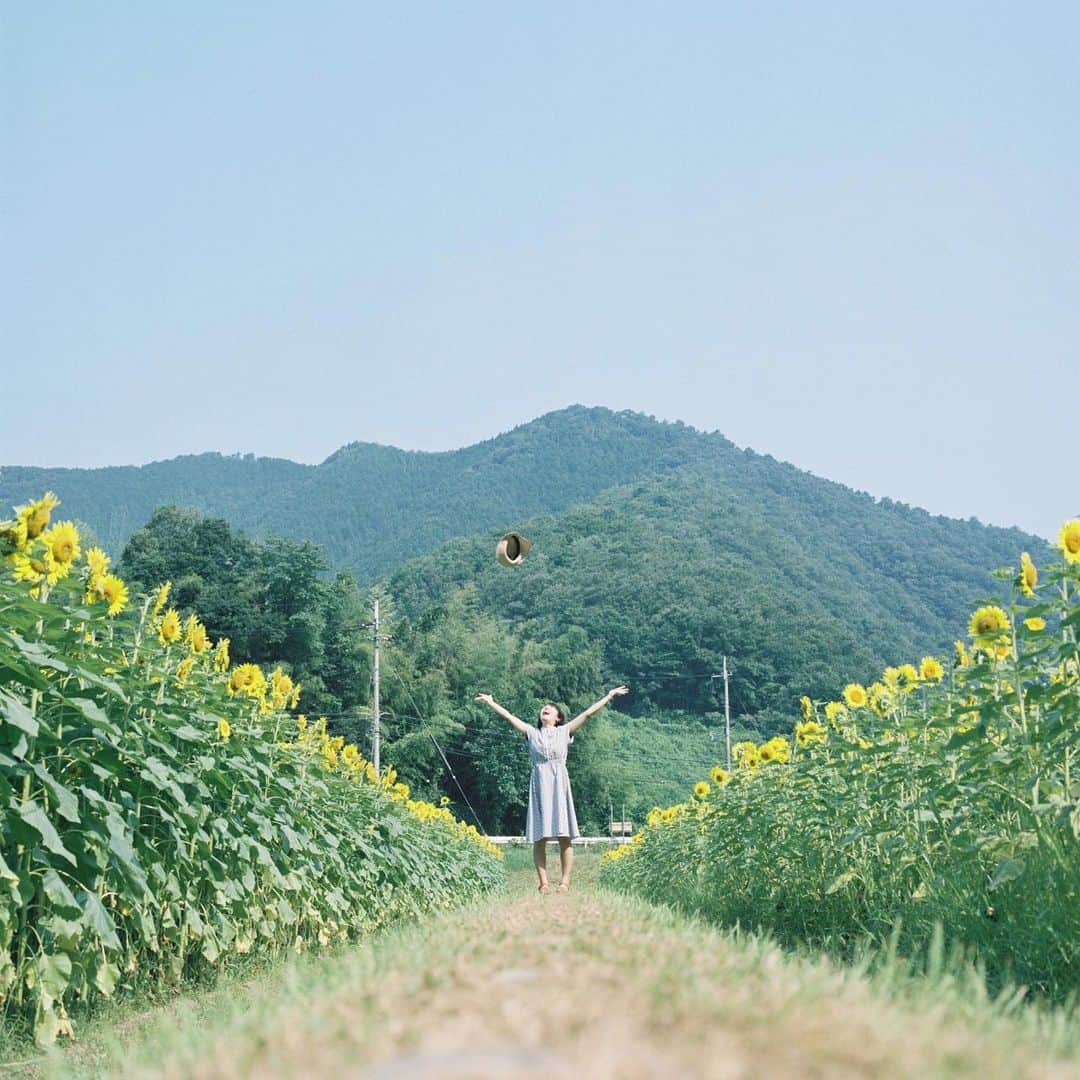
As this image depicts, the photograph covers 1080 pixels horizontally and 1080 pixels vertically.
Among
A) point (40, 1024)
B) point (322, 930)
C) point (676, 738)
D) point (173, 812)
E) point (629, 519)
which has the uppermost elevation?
point (629, 519)

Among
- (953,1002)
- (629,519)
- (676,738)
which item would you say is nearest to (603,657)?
(676,738)

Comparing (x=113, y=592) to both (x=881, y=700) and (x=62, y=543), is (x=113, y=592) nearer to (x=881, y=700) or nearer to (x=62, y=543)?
(x=62, y=543)

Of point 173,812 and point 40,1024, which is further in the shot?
point 173,812

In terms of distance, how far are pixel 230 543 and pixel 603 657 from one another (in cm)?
2549

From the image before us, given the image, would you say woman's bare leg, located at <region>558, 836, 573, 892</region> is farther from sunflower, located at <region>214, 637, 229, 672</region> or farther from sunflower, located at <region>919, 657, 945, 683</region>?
Answer: sunflower, located at <region>214, 637, 229, 672</region>

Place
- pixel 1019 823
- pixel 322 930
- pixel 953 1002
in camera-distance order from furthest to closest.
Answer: pixel 322 930, pixel 1019 823, pixel 953 1002

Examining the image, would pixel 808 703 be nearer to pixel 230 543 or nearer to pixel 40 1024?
pixel 40 1024

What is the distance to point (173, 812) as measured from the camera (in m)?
7.18

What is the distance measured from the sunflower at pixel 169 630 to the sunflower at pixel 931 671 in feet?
18.4

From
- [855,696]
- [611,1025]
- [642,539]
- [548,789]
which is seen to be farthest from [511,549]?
[642,539]

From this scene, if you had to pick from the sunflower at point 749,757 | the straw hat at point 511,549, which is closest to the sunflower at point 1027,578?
the straw hat at point 511,549

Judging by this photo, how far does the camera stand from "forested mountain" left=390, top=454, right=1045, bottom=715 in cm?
7206

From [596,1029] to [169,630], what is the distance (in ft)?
22.2

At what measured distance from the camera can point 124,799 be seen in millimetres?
6625
